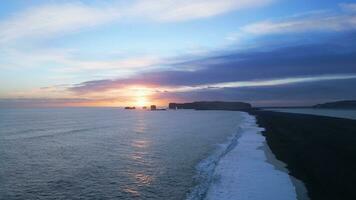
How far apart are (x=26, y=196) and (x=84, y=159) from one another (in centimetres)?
1184

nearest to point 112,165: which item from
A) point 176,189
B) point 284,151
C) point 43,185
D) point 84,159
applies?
point 84,159

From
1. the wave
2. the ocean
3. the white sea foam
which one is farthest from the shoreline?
the wave

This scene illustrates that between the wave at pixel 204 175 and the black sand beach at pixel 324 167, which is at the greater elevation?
the black sand beach at pixel 324 167

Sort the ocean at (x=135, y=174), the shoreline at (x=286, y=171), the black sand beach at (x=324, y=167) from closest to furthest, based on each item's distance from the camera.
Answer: the shoreline at (x=286, y=171) → the black sand beach at (x=324, y=167) → the ocean at (x=135, y=174)

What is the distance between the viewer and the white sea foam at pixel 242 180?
16156mm

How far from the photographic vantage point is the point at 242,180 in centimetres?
1912

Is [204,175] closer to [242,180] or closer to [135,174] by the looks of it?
[242,180]

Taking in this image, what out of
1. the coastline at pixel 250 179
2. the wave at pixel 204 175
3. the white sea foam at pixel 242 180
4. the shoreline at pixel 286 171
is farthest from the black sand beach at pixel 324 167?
the wave at pixel 204 175

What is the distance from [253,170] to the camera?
2217cm

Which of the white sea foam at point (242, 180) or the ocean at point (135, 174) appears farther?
the ocean at point (135, 174)

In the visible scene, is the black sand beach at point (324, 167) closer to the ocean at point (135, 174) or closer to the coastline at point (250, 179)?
the coastline at point (250, 179)

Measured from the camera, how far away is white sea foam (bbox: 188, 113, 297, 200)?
1616 centimetres

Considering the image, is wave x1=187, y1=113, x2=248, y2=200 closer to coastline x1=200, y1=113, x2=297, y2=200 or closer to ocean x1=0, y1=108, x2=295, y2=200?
ocean x1=0, y1=108, x2=295, y2=200

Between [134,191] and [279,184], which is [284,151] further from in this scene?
[134,191]
